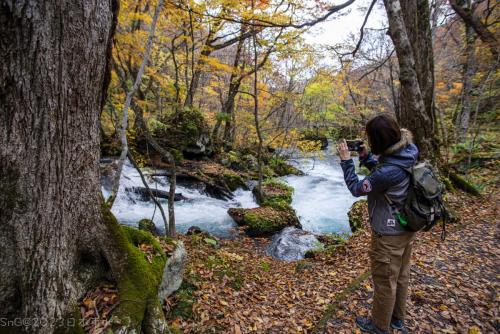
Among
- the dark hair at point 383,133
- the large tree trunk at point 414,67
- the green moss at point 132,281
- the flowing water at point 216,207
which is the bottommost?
the flowing water at point 216,207

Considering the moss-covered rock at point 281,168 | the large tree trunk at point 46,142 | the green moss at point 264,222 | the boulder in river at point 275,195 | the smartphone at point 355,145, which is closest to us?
the large tree trunk at point 46,142

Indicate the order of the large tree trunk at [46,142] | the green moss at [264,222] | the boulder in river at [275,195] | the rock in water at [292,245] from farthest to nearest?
the boulder in river at [275,195] → the green moss at [264,222] → the rock in water at [292,245] → the large tree trunk at [46,142]

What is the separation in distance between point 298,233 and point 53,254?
6507mm

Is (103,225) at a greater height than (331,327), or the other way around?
(103,225)

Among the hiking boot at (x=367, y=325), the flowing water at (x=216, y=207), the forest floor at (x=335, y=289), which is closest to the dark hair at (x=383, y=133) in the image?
the hiking boot at (x=367, y=325)

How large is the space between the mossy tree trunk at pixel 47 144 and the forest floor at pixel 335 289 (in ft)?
4.64

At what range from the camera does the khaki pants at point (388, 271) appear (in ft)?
8.71

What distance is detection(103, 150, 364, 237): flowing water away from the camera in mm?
9133

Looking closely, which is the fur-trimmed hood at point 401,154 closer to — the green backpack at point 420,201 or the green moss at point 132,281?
the green backpack at point 420,201

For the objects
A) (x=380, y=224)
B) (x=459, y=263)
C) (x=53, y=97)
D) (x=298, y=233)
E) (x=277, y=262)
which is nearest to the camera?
(x=53, y=97)

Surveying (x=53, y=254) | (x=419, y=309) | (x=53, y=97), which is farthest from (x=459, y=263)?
(x=53, y=97)

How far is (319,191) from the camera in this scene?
14562 mm

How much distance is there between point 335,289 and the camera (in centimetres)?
421

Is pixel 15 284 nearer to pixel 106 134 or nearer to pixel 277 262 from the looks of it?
pixel 277 262
